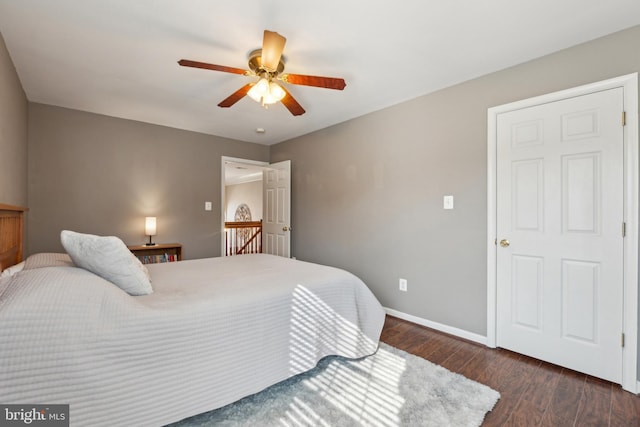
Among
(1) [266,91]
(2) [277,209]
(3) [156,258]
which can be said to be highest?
(1) [266,91]

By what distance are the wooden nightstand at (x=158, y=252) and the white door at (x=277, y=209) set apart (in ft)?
4.77

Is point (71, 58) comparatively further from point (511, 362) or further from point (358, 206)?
point (511, 362)

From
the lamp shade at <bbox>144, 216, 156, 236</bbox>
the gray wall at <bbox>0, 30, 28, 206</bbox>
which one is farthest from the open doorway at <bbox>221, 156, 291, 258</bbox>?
the gray wall at <bbox>0, 30, 28, 206</bbox>

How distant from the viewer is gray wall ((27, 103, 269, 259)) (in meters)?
3.19

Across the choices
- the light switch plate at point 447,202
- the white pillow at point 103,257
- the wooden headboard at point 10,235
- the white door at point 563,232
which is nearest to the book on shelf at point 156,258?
the wooden headboard at point 10,235

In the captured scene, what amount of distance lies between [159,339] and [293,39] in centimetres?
201

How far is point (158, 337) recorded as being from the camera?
4.23 feet

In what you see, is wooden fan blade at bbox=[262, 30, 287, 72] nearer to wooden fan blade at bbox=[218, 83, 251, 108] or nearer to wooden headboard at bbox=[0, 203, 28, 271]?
wooden fan blade at bbox=[218, 83, 251, 108]

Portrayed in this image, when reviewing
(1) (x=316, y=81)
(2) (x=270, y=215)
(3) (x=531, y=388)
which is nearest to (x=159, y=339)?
(1) (x=316, y=81)

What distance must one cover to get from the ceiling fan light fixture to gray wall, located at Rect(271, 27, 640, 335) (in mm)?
1522

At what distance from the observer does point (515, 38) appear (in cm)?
200

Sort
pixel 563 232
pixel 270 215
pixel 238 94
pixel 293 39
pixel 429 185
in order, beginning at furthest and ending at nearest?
pixel 270 215 → pixel 429 185 → pixel 238 94 → pixel 563 232 → pixel 293 39

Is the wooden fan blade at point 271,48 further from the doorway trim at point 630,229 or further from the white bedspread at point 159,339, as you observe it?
the doorway trim at point 630,229

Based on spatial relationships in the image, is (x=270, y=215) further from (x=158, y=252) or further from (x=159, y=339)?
(x=159, y=339)
